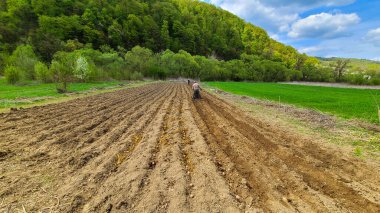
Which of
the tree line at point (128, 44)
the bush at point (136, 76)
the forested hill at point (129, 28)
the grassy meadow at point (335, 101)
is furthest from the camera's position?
the forested hill at point (129, 28)

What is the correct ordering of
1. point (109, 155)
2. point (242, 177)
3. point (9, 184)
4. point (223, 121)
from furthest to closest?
point (223, 121)
point (109, 155)
point (242, 177)
point (9, 184)

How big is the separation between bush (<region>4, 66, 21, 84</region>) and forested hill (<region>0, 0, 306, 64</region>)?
124 feet

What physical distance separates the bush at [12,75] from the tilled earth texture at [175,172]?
36.1 m

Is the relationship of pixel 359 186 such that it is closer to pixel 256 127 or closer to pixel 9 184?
pixel 256 127

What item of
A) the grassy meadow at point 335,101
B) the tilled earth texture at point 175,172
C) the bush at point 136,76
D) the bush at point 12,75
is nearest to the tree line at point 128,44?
the bush at point 12,75

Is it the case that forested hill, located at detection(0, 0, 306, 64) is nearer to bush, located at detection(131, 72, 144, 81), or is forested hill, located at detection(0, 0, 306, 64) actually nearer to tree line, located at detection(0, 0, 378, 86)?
tree line, located at detection(0, 0, 378, 86)

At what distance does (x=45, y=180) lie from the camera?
5.34m

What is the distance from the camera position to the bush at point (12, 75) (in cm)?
3781

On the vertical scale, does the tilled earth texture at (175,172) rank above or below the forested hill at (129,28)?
below

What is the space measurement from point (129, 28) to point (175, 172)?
12535 centimetres

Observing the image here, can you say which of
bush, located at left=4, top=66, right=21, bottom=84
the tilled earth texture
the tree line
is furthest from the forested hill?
the tilled earth texture

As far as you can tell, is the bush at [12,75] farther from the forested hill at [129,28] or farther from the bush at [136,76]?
the forested hill at [129,28]

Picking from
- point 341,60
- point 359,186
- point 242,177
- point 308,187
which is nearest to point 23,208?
point 242,177

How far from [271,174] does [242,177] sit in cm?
86
